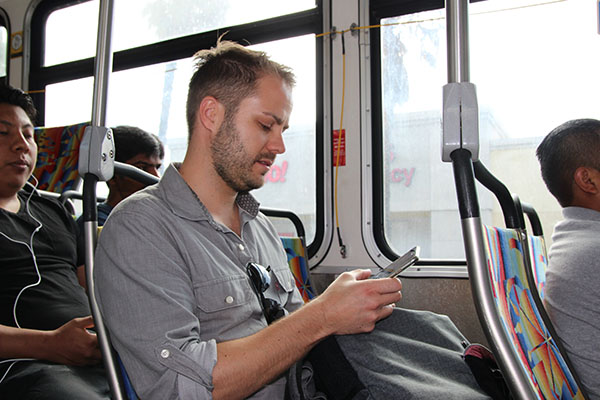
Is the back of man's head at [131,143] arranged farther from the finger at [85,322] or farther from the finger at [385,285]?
the finger at [385,285]

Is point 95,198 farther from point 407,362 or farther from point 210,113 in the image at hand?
point 407,362

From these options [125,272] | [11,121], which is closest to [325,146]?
[11,121]

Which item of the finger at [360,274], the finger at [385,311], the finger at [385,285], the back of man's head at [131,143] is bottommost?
the finger at [385,311]

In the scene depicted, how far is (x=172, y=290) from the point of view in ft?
3.94

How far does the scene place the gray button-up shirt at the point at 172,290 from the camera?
3.68 feet

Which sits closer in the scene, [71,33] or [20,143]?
[20,143]

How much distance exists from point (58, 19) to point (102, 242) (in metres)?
3.97

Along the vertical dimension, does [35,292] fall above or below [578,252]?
below

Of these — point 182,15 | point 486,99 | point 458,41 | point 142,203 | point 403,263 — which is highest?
point 182,15

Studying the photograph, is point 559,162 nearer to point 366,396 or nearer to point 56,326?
point 366,396

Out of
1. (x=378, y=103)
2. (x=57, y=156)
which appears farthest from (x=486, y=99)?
(x=57, y=156)

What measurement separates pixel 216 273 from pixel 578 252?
1126 mm

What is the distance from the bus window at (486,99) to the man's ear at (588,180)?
2.62 feet

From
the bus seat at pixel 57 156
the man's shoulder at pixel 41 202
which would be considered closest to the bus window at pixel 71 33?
the bus seat at pixel 57 156
